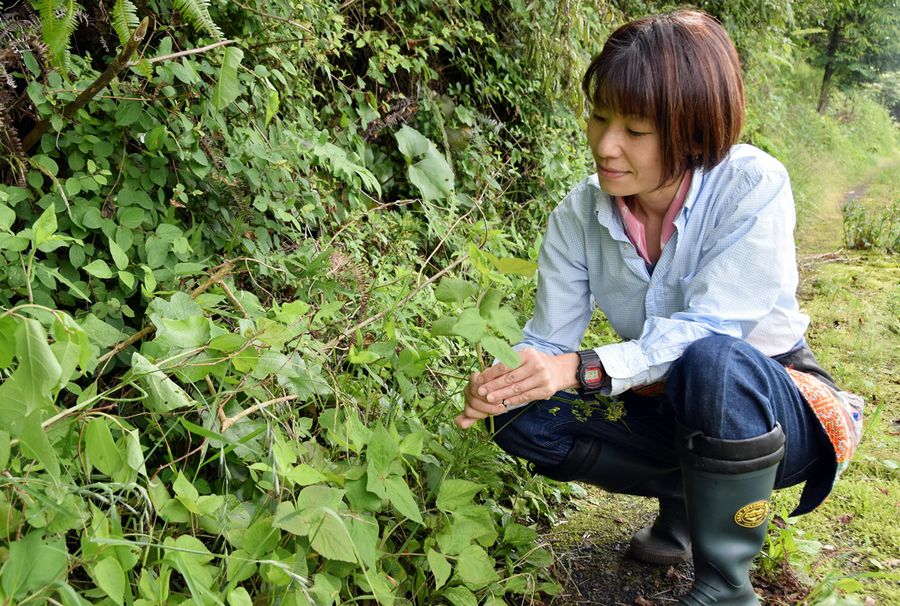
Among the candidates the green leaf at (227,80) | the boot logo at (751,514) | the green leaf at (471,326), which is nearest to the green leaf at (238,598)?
the green leaf at (471,326)

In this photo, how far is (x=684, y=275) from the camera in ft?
6.50

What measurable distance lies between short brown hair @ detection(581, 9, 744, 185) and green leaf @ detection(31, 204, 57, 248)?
123 cm

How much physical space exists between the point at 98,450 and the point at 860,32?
57.0ft

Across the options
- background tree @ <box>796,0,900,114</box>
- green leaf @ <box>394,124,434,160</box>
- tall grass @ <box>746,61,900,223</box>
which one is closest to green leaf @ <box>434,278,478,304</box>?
green leaf @ <box>394,124,434,160</box>

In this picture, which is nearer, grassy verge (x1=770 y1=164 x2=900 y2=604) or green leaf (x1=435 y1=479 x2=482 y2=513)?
green leaf (x1=435 y1=479 x2=482 y2=513)

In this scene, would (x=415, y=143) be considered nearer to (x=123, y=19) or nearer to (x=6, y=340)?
(x=123, y=19)

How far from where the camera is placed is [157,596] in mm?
1325

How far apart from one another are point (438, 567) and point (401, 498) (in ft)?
0.62

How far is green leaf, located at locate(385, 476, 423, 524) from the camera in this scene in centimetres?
158

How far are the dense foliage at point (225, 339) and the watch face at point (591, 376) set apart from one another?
220mm

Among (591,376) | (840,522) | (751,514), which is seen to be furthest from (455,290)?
(840,522)

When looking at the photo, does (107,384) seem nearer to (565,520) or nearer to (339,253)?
(339,253)

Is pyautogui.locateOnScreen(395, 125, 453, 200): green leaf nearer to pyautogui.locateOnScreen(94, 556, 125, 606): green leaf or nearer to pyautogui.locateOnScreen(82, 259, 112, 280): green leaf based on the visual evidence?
pyautogui.locateOnScreen(82, 259, 112, 280): green leaf

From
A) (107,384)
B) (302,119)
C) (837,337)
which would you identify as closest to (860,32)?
(837,337)
